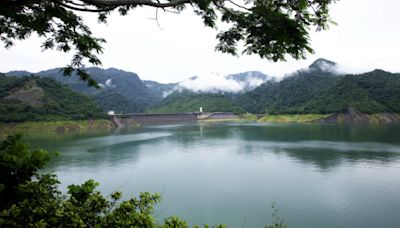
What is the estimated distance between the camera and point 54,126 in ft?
Answer: 257

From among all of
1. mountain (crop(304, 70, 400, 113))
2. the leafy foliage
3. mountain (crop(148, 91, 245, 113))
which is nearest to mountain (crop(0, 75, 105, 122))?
mountain (crop(148, 91, 245, 113))

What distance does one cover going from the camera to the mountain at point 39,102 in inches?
3100

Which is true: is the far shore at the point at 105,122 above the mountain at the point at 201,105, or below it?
below

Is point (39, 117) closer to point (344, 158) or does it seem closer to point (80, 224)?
point (344, 158)

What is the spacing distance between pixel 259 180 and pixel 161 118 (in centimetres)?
11013

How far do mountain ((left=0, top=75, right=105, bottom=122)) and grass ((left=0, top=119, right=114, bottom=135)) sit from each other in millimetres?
1812

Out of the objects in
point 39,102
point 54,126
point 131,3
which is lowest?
point 54,126

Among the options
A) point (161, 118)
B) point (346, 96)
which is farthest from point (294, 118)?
point (161, 118)

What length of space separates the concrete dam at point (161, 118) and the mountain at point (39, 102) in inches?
528

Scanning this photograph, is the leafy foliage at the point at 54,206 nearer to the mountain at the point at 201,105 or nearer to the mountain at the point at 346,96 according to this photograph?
the mountain at the point at 346,96

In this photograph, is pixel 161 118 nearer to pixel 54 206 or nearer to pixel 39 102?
pixel 39 102

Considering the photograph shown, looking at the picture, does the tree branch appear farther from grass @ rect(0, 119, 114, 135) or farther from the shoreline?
grass @ rect(0, 119, 114, 135)

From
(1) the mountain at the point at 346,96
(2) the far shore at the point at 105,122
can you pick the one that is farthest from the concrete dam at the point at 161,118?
(1) the mountain at the point at 346,96

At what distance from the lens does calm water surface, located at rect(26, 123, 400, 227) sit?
16.1 meters
